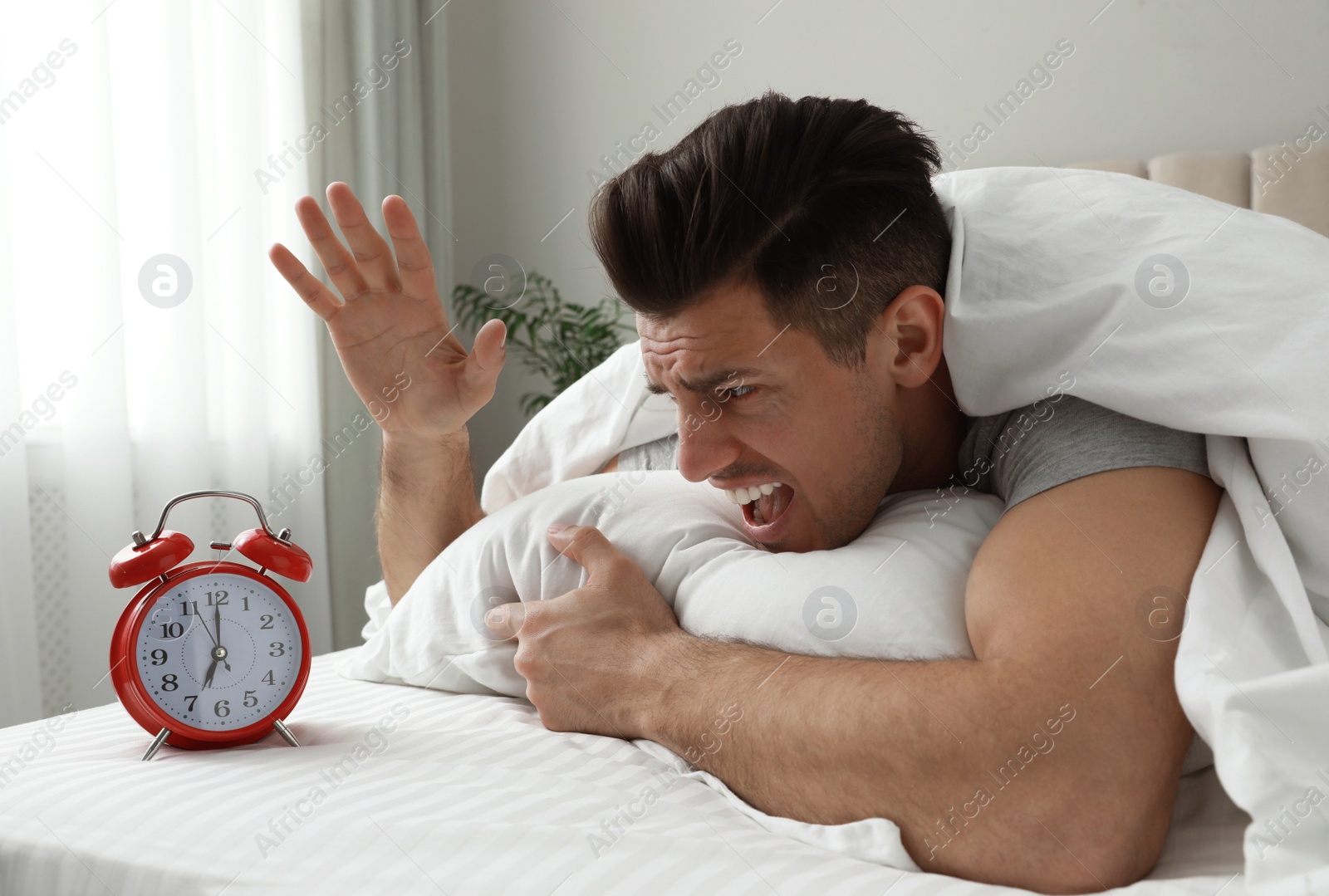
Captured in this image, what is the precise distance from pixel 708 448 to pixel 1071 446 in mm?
371

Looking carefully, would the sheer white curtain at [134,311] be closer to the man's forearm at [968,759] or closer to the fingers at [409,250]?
the fingers at [409,250]

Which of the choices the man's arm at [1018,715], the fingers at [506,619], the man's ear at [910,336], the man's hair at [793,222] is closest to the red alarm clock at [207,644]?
the fingers at [506,619]

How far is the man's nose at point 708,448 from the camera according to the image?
112cm

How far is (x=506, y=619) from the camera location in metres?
1.13

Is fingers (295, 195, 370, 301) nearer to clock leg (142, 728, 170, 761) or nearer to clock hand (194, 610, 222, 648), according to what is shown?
clock hand (194, 610, 222, 648)

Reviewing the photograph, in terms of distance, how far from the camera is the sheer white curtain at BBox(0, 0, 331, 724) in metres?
2.02

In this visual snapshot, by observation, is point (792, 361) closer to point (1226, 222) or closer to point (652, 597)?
point (652, 597)

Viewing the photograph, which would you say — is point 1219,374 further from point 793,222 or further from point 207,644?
point 207,644

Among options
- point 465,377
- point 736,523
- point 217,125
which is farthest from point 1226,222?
point 217,125

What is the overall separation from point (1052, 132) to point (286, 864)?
238 centimetres

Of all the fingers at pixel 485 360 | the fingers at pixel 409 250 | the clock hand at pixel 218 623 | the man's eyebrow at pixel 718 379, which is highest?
the fingers at pixel 409 250

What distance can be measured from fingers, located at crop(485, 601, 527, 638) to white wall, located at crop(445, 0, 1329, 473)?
1907 mm

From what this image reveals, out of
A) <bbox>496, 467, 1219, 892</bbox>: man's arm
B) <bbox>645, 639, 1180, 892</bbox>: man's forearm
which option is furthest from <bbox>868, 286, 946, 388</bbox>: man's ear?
<bbox>645, 639, 1180, 892</bbox>: man's forearm

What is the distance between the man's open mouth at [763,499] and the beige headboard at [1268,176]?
1289mm
